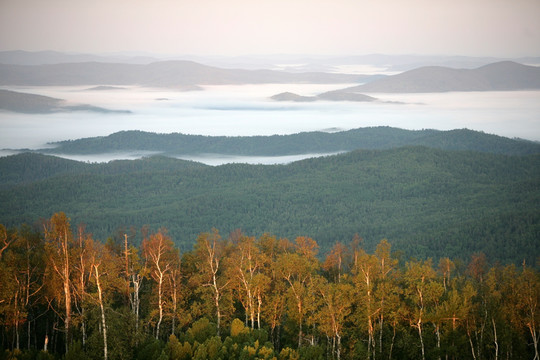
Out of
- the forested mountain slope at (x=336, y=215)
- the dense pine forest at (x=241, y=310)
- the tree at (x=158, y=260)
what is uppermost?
the tree at (x=158, y=260)

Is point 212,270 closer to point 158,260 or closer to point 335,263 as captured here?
point 158,260

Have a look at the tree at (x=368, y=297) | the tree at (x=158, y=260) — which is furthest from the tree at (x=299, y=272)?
the tree at (x=158, y=260)

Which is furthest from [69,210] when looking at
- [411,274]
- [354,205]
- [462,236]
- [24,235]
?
[411,274]

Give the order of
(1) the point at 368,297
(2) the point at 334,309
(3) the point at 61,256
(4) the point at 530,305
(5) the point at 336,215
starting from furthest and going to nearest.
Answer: (5) the point at 336,215 → (1) the point at 368,297 → (2) the point at 334,309 → (4) the point at 530,305 → (3) the point at 61,256

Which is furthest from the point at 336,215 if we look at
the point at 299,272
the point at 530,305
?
the point at 530,305

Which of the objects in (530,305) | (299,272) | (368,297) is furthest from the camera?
(299,272)

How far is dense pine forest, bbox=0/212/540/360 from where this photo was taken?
129 ft

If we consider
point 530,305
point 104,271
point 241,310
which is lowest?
point 241,310

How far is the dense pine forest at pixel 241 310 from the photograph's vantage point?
39.2 metres

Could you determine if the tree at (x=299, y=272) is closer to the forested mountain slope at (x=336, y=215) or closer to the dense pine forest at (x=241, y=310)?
the dense pine forest at (x=241, y=310)

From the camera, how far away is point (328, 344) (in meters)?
43.5

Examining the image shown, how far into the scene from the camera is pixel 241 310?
50.3 m

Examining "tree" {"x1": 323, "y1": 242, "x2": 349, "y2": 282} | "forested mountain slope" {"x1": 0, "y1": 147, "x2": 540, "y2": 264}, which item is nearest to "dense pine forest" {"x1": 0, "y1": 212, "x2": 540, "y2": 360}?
"tree" {"x1": 323, "y1": 242, "x2": 349, "y2": 282}

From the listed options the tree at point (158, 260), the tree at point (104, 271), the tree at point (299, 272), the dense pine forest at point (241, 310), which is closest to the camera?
the dense pine forest at point (241, 310)
